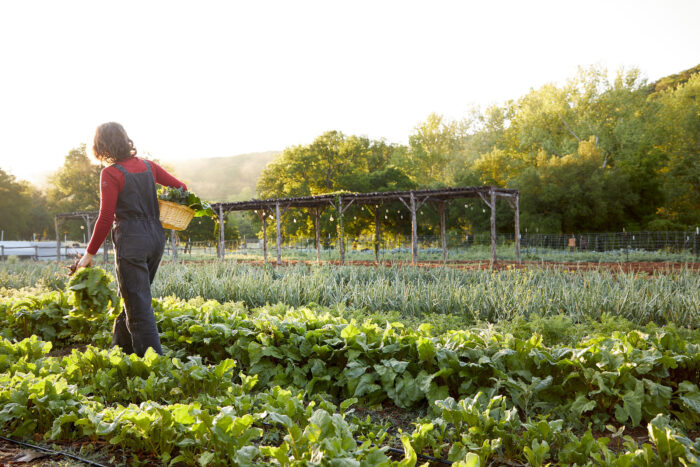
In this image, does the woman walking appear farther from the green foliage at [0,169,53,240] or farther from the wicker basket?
the green foliage at [0,169,53,240]

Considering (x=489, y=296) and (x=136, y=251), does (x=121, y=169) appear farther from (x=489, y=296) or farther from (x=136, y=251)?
(x=489, y=296)

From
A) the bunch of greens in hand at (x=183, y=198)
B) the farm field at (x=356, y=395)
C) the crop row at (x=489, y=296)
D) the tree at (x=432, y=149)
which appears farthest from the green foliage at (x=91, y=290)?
the tree at (x=432, y=149)

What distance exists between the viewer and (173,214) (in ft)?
11.6

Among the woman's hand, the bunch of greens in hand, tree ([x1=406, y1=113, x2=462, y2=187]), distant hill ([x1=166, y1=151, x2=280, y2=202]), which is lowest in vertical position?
the woman's hand

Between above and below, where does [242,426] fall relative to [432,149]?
below

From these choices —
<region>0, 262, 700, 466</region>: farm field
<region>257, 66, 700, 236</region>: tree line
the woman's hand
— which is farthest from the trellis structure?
the woman's hand

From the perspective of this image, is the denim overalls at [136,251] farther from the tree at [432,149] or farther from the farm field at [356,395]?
the tree at [432,149]

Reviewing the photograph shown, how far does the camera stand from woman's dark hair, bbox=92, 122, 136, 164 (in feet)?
10.3

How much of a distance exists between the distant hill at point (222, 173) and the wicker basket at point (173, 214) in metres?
163

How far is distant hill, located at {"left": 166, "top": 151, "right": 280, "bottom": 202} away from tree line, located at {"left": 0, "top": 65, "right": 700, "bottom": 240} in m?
128

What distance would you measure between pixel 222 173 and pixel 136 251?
7449 inches

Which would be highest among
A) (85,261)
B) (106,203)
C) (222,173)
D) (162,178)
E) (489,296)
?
(222,173)

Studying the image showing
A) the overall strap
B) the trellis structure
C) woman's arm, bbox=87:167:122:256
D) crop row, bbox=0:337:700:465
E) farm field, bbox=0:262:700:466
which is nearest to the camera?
crop row, bbox=0:337:700:465

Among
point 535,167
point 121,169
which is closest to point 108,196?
point 121,169
